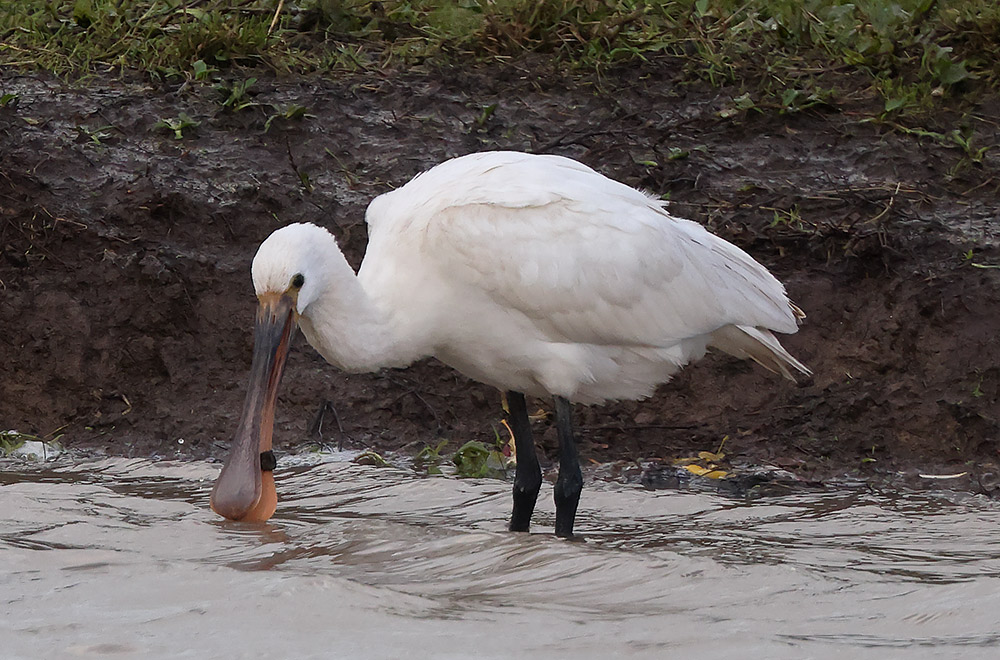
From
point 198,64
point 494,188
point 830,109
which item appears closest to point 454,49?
point 198,64

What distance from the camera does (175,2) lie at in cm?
872

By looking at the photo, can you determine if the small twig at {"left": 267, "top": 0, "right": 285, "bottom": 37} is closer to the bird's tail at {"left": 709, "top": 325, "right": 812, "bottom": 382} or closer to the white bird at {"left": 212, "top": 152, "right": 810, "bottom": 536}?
the white bird at {"left": 212, "top": 152, "right": 810, "bottom": 536}

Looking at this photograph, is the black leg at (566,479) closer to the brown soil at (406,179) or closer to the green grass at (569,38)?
the brown soil at (406,179)

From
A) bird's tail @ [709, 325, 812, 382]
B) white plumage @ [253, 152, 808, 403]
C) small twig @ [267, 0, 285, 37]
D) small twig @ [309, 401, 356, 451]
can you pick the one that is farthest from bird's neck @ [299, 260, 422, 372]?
small twig @ [267, 0, 285, 37]

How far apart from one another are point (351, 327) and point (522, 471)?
957 millimetres

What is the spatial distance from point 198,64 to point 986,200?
412 centimetres

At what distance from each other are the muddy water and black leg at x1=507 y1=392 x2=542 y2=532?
0.35ft

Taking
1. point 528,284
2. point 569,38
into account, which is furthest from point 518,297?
point 569,38

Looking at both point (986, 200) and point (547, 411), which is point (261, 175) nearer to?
point (547, 411)

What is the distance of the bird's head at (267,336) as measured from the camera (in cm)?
485

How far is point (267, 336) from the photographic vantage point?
16.0 feet

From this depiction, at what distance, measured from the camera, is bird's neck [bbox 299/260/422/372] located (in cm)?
501

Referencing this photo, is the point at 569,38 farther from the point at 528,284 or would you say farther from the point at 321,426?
the point at 528,284

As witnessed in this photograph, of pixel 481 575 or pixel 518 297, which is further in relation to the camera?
pixel 518 297
